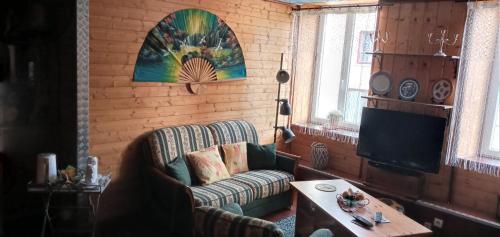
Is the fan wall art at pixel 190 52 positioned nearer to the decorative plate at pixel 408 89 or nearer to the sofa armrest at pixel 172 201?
the sofa armrest at pixel 172 201

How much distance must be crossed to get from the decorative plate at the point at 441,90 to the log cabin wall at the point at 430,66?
0.18 ft

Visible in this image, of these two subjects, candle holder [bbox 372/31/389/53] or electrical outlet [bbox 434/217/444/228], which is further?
candle holder [bbox 372/31/389/53]

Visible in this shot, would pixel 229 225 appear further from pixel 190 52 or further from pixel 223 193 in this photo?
pixel 190 52

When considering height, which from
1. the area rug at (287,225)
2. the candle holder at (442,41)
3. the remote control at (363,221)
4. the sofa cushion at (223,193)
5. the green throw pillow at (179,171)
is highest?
the candle holder at (442,41)

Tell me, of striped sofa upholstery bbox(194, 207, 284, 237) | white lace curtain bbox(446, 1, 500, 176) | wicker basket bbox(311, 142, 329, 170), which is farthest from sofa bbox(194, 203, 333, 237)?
wicker basket bbox(311, 142, 329, 170)

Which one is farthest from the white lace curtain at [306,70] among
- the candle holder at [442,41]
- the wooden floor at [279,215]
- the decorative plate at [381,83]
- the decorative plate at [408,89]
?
the candle holder at [442,41]

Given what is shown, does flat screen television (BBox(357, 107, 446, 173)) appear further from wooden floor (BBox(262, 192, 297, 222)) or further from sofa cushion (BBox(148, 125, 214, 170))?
sofa cushion (BBox(148, 125, 214, 170))

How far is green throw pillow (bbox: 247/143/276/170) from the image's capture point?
13.8 ft

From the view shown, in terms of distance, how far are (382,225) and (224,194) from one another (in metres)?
1.36

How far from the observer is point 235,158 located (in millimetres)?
4062

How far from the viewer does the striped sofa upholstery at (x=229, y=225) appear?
5.97ft

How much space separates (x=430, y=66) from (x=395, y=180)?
1.27m

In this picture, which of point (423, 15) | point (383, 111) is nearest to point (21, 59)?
point (383, 111)

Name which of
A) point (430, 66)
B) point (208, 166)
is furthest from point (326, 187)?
point (430, 66)
